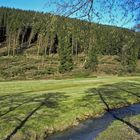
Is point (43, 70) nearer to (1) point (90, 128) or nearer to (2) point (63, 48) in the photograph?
(2) point (63, 48)

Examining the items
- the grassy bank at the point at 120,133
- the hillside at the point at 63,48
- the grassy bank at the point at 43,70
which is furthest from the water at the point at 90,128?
the grassy bank at the point at 43,70

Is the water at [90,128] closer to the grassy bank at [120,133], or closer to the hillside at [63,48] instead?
the grassy bank at [120,133]

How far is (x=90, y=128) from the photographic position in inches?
1043

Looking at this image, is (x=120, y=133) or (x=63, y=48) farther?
(x=63, y=48)

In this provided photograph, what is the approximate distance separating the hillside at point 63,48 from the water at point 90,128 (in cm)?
438

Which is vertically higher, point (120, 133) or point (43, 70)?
point (120, 133)

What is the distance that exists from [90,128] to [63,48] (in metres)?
80.8

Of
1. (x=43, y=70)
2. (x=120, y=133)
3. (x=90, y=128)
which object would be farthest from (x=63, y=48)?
(x=120, y=133)

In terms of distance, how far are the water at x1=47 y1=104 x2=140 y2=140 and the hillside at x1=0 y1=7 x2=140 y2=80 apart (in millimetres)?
4380

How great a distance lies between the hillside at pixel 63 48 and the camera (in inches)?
450

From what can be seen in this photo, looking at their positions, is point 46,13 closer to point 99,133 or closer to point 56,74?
point 99,133

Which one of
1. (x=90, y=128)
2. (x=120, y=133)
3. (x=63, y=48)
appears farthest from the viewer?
(x=63, y=48)

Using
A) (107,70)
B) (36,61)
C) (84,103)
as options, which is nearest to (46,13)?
(84,103)

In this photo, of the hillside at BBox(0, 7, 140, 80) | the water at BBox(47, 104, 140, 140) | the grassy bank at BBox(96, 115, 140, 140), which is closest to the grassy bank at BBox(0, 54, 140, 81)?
the hillside at BBox(0, 7, 140, 80)
